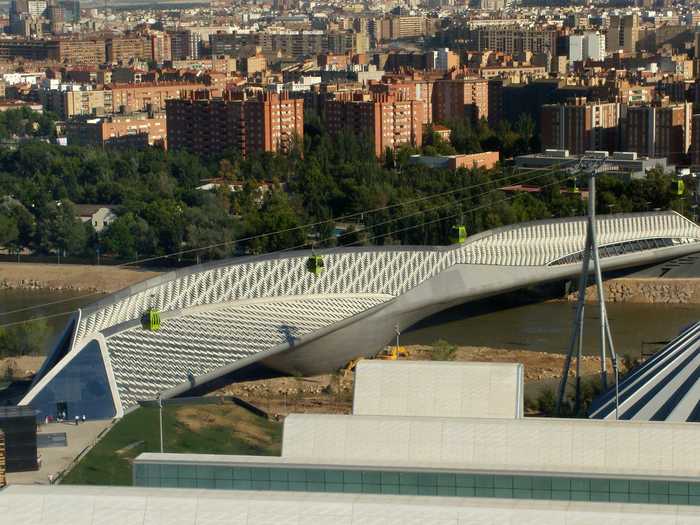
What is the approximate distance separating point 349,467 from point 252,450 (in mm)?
3553

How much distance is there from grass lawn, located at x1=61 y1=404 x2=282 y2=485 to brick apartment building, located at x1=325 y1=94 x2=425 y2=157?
21671 millimetres

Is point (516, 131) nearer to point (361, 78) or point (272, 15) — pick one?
point (361, 78)

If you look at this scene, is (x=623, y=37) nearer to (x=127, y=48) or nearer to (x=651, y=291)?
(x=127, y=48)

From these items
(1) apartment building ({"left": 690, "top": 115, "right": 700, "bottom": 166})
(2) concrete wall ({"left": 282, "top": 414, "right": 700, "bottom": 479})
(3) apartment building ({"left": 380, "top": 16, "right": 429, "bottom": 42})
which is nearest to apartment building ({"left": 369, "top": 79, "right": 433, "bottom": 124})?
(1) apartment building ({"left": 690, "top": 115, "right": 700, "bottom": 166})

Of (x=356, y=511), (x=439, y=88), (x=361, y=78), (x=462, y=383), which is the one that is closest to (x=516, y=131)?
(x=439, y=88)

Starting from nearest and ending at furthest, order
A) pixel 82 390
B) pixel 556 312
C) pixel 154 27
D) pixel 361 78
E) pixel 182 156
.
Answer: pixel 82 390, pixel 556 312, pixel 182 156, pixel 361 78, pixel 154 27

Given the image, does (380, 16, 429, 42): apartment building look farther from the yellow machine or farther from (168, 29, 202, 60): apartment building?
the yellow machine

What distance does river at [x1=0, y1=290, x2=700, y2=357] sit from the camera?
1803cm

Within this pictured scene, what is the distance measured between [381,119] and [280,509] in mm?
28685

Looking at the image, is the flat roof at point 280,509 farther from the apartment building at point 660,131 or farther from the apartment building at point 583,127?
the apartment building at point 583,127

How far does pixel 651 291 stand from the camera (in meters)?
21.1

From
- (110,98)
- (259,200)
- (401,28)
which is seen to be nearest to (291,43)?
(401,28)

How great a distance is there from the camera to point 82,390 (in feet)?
42.8

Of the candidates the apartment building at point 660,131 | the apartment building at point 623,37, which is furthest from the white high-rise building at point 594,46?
the apartment building at point 660,131
